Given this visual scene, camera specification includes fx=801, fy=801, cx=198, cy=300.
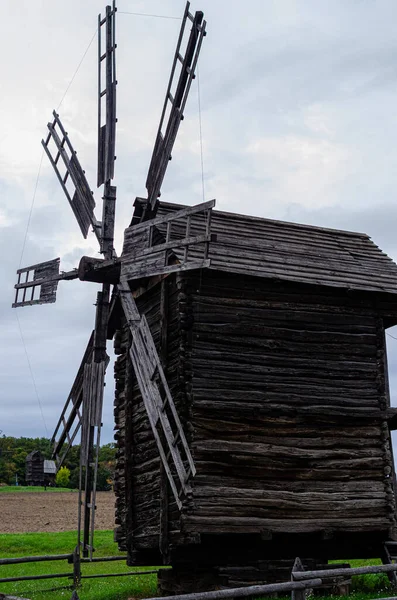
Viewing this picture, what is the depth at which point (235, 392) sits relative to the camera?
1426 cm

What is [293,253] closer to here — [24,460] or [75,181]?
[75,181]

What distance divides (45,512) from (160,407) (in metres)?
25.7

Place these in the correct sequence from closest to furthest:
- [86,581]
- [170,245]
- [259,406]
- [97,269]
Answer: [170,245] < [259,406] < [97,269] < [86,581]

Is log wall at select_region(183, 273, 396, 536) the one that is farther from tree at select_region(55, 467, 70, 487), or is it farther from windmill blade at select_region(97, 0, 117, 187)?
tree at select_region(55, 467, 70, 487)

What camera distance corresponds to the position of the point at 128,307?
1482cm

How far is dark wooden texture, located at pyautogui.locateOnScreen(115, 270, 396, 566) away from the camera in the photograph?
13.9m

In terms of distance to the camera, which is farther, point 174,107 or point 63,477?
point 63,477

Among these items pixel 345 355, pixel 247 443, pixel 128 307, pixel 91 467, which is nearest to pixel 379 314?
pixel 345 355

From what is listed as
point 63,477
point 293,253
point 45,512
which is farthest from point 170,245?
point 63,477

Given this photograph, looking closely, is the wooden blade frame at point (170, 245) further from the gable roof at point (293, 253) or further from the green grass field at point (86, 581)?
the green grass field at point (86, 581)

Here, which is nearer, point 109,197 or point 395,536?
point 395,536

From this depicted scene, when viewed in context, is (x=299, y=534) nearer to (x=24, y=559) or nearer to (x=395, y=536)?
(x=395, y=536)

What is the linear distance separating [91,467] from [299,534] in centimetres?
416

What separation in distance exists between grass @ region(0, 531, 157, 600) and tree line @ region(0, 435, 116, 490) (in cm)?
2732
